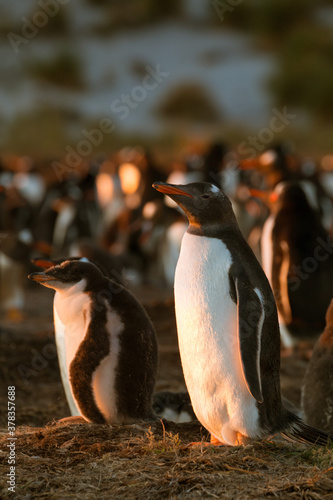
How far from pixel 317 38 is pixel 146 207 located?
38.2 metres

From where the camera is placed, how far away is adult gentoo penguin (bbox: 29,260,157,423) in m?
4.15

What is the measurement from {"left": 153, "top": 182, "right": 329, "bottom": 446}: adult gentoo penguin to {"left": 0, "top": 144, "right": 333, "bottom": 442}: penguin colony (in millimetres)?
24

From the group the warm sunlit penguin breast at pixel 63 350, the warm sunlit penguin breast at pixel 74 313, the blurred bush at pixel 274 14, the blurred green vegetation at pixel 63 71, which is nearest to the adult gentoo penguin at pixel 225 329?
the warm sunlit penguin breast at pixel 74 313

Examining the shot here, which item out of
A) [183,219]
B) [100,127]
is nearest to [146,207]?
[183,219]

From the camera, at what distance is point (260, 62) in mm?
51219

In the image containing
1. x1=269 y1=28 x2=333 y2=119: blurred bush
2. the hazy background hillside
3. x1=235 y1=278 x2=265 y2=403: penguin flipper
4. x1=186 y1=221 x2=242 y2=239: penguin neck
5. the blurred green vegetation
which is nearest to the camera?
x1=235 y1=278 x2=265 y2=403: penguin flipper

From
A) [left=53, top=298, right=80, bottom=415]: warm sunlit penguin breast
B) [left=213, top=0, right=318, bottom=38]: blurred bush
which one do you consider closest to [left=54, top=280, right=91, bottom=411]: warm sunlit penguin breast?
[left=53, top=298, right=80, bottom=415]: warm sunlit penguin breast

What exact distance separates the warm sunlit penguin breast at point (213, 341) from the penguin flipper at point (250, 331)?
9 centimetres

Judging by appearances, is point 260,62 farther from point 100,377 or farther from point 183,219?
point 100,377

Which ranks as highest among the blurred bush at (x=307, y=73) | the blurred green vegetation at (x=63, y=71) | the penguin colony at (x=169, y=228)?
the penguin colony at (x=169, y=228)

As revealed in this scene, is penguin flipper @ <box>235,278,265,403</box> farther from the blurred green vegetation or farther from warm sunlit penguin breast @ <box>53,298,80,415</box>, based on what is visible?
the blurred green vegetation

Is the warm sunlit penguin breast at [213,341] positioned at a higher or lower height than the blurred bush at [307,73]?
higher

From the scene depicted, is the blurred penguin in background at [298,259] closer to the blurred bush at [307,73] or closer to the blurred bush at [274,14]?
the blurred bush at [307,73]

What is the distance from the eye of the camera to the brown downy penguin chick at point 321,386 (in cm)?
445
